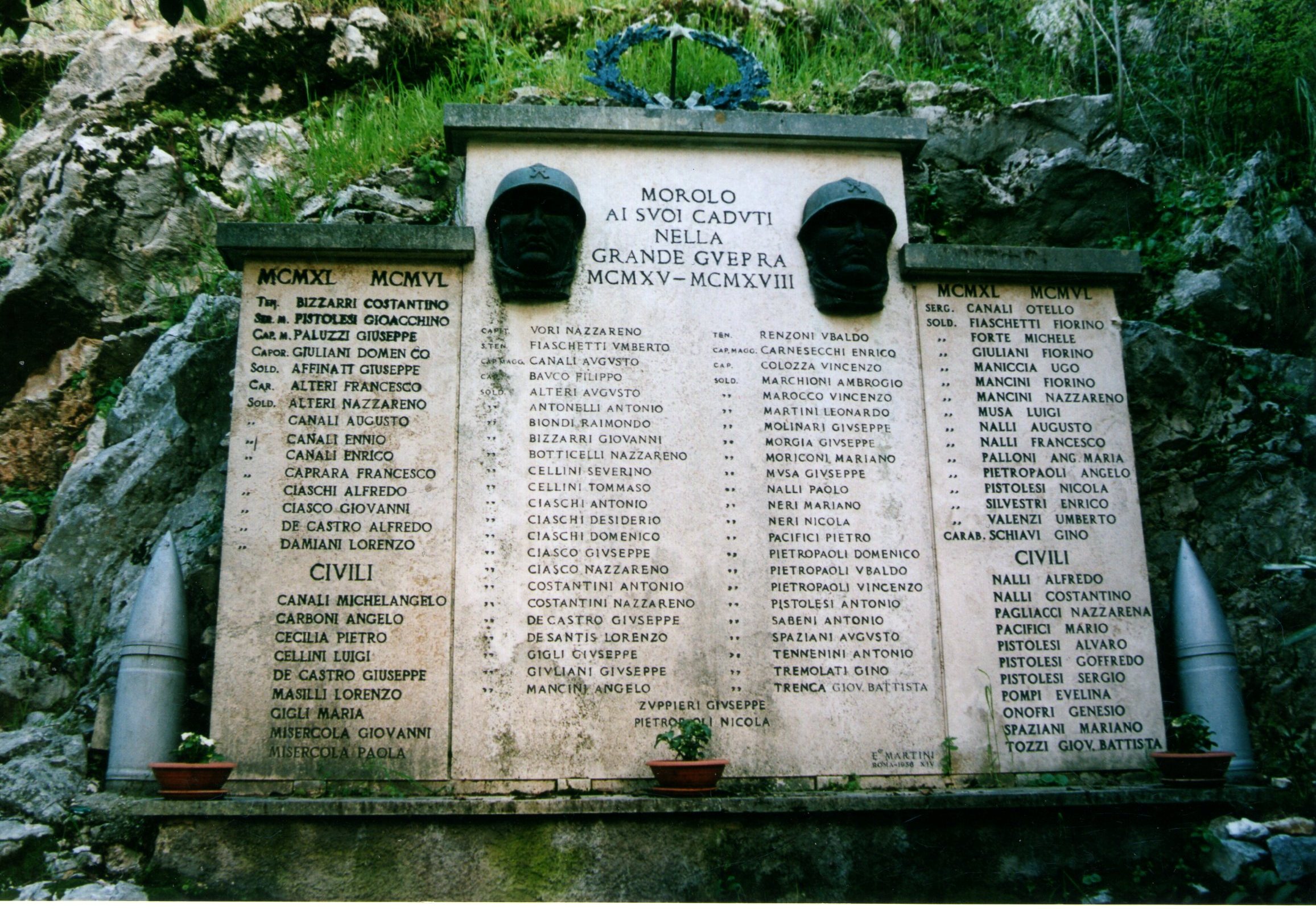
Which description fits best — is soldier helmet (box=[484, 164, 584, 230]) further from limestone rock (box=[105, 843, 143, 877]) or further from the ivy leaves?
limestone rock (box=[105, 843, 143, 877])

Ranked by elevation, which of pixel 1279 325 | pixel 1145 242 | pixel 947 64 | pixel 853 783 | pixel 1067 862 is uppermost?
pixel 947 64

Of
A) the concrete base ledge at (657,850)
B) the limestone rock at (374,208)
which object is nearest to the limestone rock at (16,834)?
the concrete base ledge at (657,850)

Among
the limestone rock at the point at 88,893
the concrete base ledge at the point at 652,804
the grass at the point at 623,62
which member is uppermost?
the grass at the point at 623,62

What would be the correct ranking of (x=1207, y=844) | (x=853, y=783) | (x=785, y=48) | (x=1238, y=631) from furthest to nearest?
(x=785, y=48) < (x=1238, y=631) < (x=853, y=783) < (x=1207, y=844)

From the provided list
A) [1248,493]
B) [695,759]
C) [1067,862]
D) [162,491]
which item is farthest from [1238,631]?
[162,491]

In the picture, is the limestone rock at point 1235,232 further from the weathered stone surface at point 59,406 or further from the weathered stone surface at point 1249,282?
the weathered stone surface at point 59,406

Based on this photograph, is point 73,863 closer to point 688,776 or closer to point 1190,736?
point 688,776

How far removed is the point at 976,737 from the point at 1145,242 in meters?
5.53

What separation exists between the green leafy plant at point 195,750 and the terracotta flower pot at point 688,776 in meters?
2.72

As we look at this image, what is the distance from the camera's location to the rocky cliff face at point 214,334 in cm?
824

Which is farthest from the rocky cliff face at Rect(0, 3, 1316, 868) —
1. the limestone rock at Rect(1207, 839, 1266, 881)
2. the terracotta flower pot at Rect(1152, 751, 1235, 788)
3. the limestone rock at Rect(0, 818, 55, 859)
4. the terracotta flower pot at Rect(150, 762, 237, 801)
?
the limestone rock at Rect(1207, 839, 1266, 881)

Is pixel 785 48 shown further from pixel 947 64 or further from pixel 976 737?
pixel 976 737

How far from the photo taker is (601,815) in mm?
6277

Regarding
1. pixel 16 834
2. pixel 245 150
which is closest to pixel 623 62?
pixel 245 150
